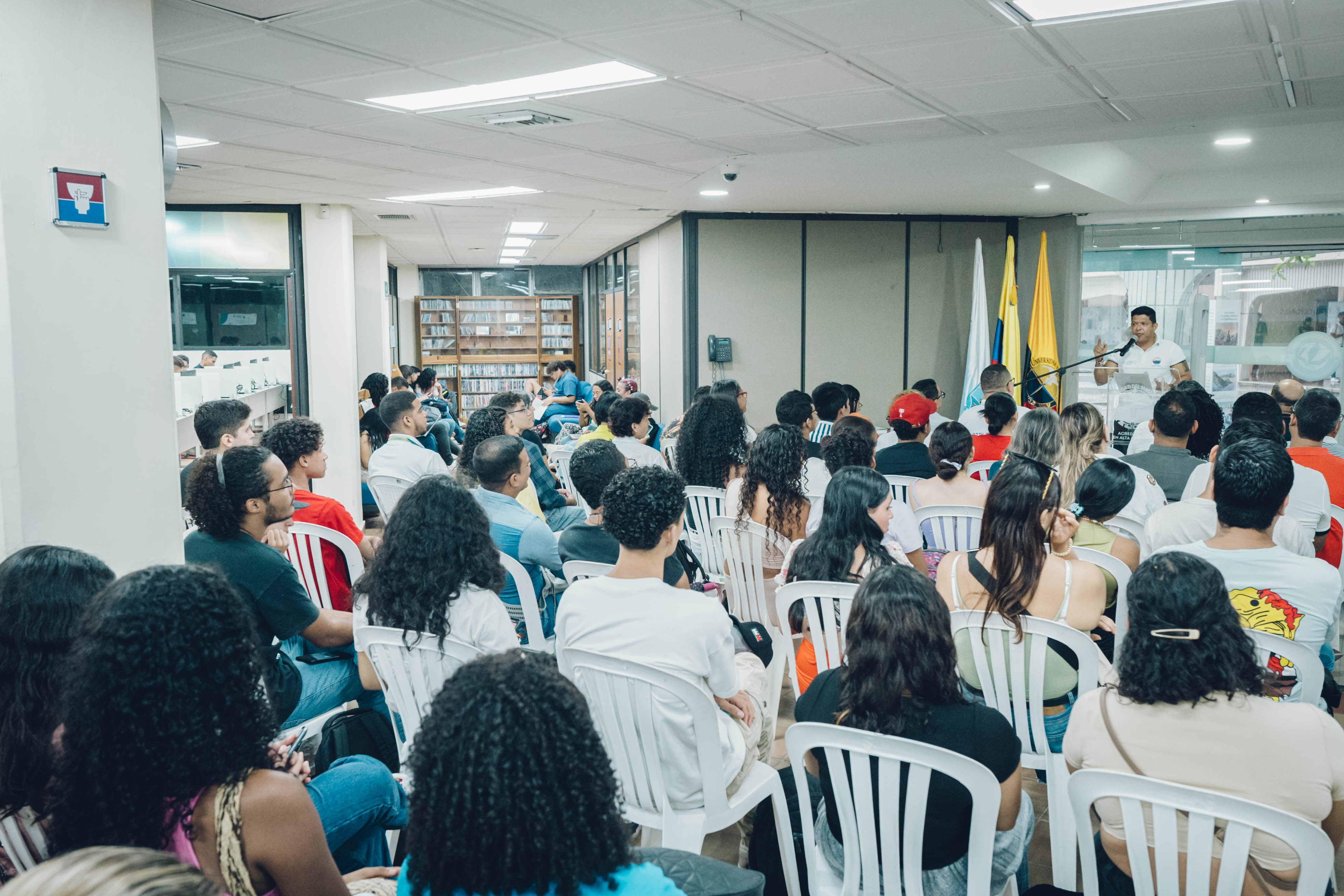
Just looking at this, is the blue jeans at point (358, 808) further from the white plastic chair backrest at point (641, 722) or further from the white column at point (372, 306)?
the white column at point (372, 306)

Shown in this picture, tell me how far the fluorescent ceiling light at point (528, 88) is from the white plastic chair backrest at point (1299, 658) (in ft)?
9.38

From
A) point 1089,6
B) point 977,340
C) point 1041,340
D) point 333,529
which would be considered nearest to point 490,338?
point 977,340

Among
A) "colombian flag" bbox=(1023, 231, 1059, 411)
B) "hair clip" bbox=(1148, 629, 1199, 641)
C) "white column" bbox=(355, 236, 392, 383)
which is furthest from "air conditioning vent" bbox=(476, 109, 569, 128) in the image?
"white column" bbox=(355, 236, 392, 383)

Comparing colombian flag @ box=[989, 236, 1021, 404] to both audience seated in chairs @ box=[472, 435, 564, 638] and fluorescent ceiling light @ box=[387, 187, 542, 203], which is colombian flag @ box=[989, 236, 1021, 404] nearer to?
fluorescent ceiling light @ box=[387, 187, 542, 203]

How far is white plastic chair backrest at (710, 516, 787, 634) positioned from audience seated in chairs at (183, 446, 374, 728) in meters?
1.57

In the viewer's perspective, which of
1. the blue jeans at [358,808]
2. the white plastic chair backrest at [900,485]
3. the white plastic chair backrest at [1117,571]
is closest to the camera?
the blue jeans at [358,808]

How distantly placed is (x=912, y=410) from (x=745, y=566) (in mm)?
1673

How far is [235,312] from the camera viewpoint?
7484 mm

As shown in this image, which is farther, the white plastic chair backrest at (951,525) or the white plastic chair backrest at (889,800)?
the white plastic chair backrest at (951,525)

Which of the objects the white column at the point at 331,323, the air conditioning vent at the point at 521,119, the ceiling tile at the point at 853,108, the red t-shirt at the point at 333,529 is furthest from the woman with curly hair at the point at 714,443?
the white column at the point at 331,323

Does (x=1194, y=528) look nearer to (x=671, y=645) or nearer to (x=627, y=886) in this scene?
(x=671, y=645)

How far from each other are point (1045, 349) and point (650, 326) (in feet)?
14.0

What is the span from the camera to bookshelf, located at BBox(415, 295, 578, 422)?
16719mm

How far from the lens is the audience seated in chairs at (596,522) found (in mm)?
3137
